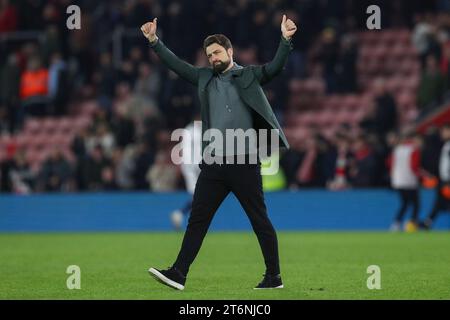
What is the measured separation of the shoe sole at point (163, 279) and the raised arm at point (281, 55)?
207cm

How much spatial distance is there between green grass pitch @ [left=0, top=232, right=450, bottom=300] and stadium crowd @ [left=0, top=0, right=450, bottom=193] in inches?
112

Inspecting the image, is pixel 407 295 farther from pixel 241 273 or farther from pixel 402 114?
pixel 402 114

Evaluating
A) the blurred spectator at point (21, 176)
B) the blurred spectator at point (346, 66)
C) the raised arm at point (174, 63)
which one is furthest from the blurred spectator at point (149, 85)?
the raised arm at point (174, 63)

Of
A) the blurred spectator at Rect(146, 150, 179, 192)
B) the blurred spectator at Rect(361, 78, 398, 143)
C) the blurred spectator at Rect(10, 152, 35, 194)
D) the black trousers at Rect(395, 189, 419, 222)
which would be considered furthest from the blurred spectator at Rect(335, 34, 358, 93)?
the blurred spectator at Rect(10, 152, 35, 194)

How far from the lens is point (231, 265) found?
1498 centimetres

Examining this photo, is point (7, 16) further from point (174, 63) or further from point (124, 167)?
point (174, 63)

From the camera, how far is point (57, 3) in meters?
32.3

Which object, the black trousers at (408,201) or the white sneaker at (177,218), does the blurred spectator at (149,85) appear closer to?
the white sneaker at (177,218)

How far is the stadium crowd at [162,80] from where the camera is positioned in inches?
1011

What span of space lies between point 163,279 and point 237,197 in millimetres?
1059

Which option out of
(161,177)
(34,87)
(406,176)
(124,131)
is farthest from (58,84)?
(406,176)

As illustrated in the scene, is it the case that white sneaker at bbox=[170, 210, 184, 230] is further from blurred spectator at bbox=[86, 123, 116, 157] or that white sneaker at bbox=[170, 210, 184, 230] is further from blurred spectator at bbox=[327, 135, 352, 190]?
blurred spectator at bbox=[86, 123, 116, 157]

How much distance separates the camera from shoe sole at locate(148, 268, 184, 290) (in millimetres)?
11125
